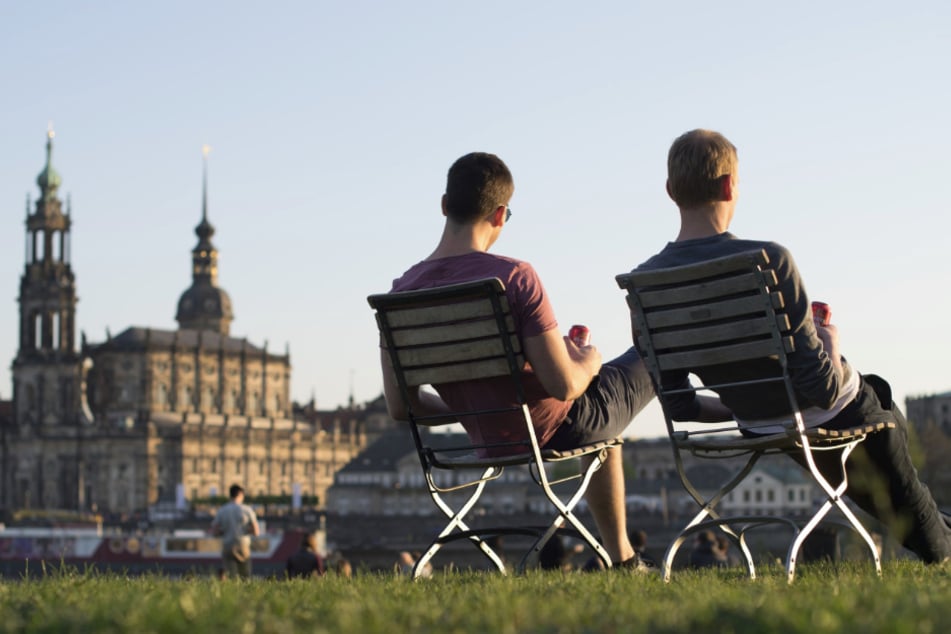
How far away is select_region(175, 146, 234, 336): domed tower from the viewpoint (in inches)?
5482

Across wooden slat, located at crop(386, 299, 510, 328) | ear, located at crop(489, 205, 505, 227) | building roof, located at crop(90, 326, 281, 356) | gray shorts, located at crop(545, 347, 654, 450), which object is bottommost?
gray shorts, located at crop(545, 347, 654, 450)

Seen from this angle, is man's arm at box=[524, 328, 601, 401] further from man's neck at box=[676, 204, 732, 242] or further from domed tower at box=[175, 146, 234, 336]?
domed tower at box=[175, 146, 234, 336]

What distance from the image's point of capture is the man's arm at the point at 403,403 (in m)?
6.94

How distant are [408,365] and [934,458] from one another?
11941 centimetres

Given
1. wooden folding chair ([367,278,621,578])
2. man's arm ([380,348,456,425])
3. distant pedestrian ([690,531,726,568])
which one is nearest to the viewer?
wooden folding chair ([367,278,621,578])

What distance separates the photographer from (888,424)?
6.55 m

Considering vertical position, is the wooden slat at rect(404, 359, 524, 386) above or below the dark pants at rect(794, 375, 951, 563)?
above

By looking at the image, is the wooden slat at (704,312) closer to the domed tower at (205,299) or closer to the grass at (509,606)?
the grass at (509,606)

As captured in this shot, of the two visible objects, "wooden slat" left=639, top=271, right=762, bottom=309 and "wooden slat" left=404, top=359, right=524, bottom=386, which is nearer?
"wooden slat" left=639, top=271, right=762, bottom=309

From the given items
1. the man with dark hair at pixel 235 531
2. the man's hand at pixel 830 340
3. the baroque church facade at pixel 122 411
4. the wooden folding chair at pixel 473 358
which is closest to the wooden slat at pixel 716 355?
the man's hand at pixel 830 340

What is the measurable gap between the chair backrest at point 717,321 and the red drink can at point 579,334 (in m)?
0.48

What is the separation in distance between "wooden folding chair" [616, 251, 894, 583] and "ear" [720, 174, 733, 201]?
52 centimetres

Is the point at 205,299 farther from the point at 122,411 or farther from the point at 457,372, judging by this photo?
the point at 457,372

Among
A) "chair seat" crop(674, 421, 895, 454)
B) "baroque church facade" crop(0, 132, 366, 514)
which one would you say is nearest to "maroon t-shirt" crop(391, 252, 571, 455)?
"chair seat" crop(674, 421, 895, 454)
